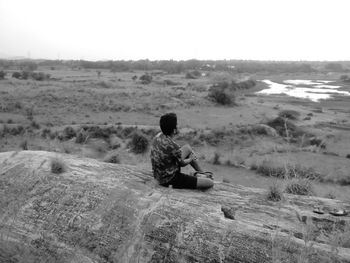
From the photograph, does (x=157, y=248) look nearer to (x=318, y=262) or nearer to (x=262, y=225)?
(x=262, y=225)

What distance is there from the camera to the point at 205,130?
87.4ft

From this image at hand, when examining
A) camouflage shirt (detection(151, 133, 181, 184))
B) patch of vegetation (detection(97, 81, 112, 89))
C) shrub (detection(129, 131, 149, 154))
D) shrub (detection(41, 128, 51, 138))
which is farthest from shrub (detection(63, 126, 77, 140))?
patch of vegetation (detection(97, 81, 112, 89))

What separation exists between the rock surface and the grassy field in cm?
286

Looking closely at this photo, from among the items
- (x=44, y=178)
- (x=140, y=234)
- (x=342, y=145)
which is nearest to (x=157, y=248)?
(x=140, y=234)

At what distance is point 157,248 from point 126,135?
19762 mm

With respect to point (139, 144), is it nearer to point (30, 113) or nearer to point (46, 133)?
point (46, 133)

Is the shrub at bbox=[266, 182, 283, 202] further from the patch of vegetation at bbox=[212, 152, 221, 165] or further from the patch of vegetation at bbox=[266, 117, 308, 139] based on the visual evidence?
the patch of vegetation at bbox=[266, 117, 308, 139]

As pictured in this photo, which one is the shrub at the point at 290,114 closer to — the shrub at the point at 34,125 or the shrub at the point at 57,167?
the shrub at the point at 34,125

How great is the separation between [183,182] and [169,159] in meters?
0.46

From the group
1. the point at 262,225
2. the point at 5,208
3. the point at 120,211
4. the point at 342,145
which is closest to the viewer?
the point at 262,225

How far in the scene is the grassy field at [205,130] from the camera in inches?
666

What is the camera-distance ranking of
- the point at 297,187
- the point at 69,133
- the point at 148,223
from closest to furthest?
the point at 148,223 → the point at 297,187 → the point at 69,133

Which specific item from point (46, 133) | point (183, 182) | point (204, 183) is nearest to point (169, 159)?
point (183, 182)

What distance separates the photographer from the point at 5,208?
5.46 meters
